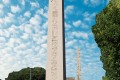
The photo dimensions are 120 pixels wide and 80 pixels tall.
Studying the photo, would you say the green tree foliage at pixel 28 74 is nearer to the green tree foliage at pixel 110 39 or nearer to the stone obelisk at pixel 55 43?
the green tree foliage at pixel 110 39

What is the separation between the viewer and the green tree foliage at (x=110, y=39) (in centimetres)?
2044

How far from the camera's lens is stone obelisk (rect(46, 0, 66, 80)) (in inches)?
719

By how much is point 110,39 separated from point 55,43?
3.84 metres

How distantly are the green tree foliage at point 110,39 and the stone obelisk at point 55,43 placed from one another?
10.9 feet

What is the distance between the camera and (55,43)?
18672 mm

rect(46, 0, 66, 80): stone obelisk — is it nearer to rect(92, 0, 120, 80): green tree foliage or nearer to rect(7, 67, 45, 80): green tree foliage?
rect(92, 0, 120, 80): green tree foliage

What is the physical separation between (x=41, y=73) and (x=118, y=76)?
74020 millimetres

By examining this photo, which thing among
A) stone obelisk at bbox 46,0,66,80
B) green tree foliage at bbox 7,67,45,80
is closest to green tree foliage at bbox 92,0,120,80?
stone obelisk at bbox 46,0,66,80

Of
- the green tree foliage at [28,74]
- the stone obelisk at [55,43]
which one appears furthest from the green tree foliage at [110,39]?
the green tree foliage at [28,74]

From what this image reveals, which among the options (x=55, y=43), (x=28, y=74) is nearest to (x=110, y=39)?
(x=55, y=43)

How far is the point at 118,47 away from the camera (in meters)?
20.5

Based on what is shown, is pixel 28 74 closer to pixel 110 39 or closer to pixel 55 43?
pixel 110 39

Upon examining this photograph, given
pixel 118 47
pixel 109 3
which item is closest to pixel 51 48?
pixel 118 47

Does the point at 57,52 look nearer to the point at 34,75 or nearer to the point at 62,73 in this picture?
the point at 62,73
